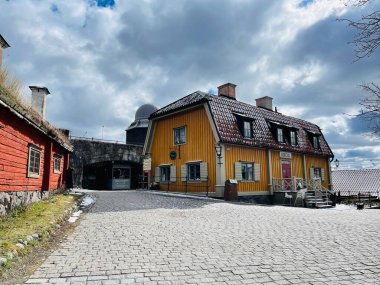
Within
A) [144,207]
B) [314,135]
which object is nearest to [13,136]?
[144,207]

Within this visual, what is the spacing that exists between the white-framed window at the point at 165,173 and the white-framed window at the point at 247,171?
5.70 metres

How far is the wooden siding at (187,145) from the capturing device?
61.0 ft

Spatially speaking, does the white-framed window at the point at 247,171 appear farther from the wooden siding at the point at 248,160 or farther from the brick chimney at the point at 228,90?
the brick chimney at the point at 228,90

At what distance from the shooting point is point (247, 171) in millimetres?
19328

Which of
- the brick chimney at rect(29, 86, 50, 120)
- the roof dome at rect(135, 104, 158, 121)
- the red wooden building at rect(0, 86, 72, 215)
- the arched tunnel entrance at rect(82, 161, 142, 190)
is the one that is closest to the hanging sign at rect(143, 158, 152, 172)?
the arched tunnel entrance at rect(82, 161, 142, 190)

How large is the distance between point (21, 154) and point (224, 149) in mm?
11123

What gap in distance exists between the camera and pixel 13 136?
30.1ft

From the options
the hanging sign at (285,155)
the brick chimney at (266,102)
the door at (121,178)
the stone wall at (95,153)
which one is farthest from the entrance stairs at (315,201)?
the door at (121,178)

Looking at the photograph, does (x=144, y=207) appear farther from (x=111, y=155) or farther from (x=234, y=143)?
(x=111, y=155)

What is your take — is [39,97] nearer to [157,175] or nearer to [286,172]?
[157,175]

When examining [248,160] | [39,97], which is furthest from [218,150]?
[39,97]

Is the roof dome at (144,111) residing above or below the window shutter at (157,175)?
above

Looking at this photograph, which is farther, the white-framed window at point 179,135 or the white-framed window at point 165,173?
the white-framed window at point 165,173

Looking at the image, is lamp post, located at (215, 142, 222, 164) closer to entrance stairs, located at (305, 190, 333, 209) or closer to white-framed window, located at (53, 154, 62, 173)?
entrance stairs, located at (305, 190, 333, 209)
